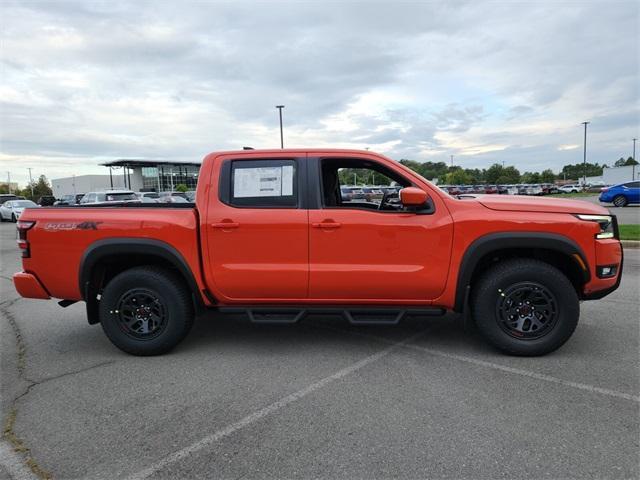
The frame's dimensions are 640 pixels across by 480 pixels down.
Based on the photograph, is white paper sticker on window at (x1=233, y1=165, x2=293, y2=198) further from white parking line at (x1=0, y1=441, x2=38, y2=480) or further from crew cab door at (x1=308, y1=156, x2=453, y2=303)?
white parking line at (x1=0, y1=441, x2=38, y2=480)

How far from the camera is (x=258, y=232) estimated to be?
4031mm

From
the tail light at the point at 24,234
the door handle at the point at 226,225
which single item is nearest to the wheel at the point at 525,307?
the door handle at the point at 226,225

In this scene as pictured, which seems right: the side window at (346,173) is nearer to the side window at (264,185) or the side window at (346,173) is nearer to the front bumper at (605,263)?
the side window at (264,185)

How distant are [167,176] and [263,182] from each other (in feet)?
322

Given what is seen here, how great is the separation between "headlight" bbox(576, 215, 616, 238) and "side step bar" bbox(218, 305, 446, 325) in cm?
145

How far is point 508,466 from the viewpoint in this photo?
2.53 metres

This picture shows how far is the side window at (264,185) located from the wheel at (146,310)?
99 centimetres

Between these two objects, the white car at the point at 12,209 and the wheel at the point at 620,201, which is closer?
the wheel at the point at 620,201

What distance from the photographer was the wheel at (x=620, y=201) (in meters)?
23.0

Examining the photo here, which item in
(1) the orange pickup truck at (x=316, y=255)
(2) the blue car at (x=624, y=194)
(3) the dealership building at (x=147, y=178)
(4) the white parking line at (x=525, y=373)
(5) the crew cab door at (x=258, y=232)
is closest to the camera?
(4) the white parking line at (x=525, y=373)

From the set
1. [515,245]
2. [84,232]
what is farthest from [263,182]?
[515,245]

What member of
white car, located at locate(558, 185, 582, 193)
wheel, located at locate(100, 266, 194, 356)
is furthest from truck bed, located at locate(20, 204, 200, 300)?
white car, located at locate(558, 185, 582, 193)

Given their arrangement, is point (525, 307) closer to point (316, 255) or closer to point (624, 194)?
point (316, 255)

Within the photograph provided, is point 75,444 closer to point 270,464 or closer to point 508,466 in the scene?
point 270,464
